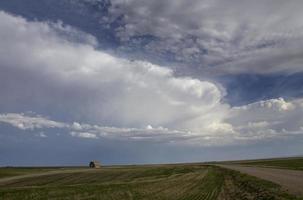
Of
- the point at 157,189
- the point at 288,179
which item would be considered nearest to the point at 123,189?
the point at 157,189

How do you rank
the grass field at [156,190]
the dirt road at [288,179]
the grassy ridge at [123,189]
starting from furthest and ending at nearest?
the dirt road at [288,179] → the grassy ridge at [123,189] → the grass field at [156,190]

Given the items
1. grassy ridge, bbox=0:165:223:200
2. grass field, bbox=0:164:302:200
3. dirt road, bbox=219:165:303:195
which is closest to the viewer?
grass field, bbox=0:164:302:200

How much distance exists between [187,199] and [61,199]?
11848 mm

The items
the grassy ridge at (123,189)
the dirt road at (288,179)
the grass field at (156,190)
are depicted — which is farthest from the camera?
the dirt road at (288,179)

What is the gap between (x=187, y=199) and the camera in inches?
1404

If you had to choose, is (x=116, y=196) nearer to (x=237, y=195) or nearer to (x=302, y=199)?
(x=237, y=195)

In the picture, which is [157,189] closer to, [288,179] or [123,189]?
[123,189]

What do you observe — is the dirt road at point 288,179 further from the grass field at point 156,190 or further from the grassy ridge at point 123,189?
the grassy ridge at point 123,189

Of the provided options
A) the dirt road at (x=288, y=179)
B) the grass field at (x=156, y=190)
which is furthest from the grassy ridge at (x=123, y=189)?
the dirt road at (x=288, y=179)

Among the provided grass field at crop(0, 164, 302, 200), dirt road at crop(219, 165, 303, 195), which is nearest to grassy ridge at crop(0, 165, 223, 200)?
grass field at crop(0, 164, 302, 200)

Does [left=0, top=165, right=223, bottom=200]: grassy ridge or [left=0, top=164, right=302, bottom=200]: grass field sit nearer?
[left=0, top=164, right=302, bottom=200]: grass field

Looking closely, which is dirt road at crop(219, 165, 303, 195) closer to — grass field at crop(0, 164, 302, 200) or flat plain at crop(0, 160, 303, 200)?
flat plain at crop(0, 160, 303, 200)

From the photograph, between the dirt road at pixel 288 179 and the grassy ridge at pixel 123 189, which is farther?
the dirt road at pixel 288 179

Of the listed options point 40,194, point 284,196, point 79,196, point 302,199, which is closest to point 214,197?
point 284,196
